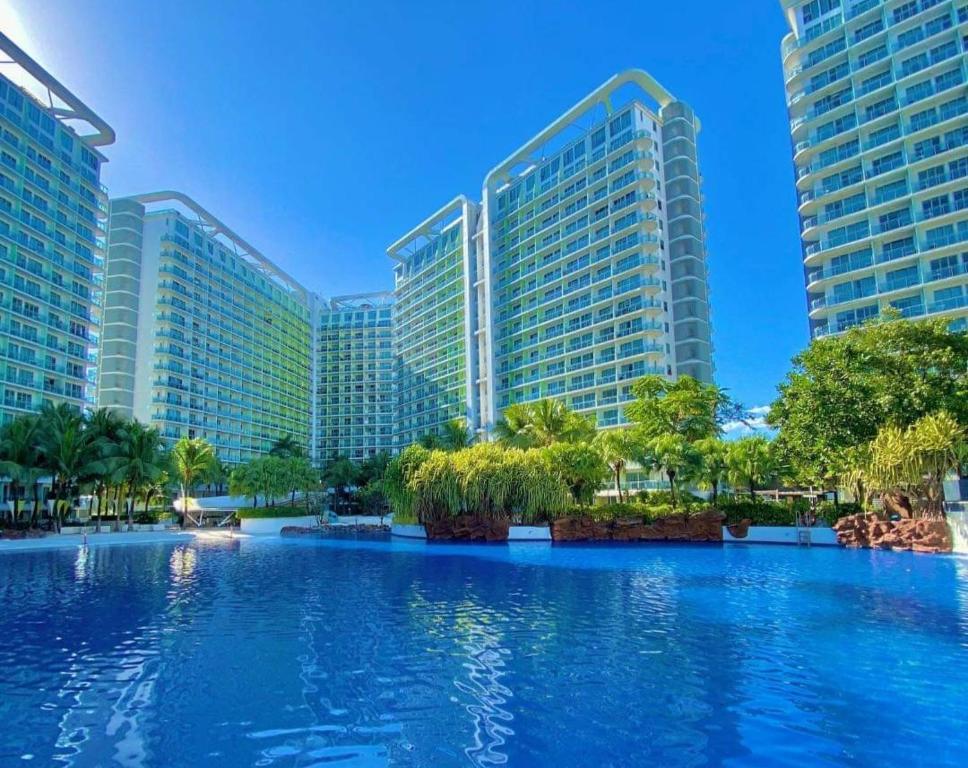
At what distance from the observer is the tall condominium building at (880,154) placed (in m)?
52.1

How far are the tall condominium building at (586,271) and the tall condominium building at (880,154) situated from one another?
13.1 meters

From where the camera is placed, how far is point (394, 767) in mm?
6922

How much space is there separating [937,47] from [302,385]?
4397 inches

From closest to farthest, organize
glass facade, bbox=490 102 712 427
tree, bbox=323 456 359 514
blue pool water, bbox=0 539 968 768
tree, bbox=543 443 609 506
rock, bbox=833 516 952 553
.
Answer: blue pool water, bbox=0 539 968 768
rock, bbox=833 516 952 553
tree, bbox=543 443 609 506
glass facade, bbox=490 102 712 427
tree, bbox=323 456 359 514

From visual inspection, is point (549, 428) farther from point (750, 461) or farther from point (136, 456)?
point (136, 456)

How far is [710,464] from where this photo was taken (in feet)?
128

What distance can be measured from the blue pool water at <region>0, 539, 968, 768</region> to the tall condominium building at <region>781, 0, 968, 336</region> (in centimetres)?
4134

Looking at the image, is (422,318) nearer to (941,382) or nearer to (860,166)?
(860,166)

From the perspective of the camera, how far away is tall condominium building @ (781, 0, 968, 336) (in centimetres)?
5209

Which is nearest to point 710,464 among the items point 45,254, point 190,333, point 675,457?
point 675,457

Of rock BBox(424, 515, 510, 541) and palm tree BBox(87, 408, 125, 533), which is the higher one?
palm tree BBox(87, 408, 125, 533)

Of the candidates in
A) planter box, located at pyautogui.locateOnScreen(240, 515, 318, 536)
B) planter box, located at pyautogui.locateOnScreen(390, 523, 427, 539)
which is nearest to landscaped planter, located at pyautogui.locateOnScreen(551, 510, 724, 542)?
planter box, located at pyautogui.locateOnScreen(390, 523, 427, 539)

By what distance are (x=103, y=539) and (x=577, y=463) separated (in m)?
31.4

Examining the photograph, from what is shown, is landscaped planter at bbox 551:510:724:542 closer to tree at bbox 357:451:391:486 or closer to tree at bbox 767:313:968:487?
tree at bbox 767:313:968:487
